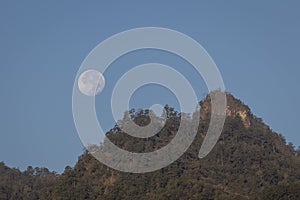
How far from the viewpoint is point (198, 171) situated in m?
33.5

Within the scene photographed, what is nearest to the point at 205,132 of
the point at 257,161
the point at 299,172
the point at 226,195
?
the point at 257,161

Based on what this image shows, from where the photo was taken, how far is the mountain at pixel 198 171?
3039 cm

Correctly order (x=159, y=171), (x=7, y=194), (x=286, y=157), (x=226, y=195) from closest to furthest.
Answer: (x=226, y=195) → (x=159, y=171) → (x=286, y=157) → (x=7, y=194)

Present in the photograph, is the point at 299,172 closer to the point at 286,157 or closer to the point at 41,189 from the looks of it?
the point at 286,157

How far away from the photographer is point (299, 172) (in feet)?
107

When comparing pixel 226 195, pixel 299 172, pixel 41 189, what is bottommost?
pixel 226 195

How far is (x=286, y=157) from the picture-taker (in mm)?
34438

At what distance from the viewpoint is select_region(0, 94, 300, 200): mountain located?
30.4 meters

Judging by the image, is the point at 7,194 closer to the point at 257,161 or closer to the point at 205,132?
the point at 205,132

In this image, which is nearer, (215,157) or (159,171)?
(159,171)

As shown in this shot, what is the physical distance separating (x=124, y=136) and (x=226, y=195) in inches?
380

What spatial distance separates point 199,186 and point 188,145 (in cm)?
693

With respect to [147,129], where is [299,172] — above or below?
below

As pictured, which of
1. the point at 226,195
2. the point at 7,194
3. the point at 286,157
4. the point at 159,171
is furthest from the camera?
the point at 7,194
